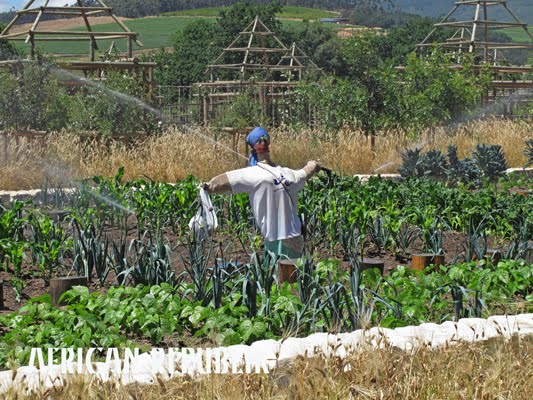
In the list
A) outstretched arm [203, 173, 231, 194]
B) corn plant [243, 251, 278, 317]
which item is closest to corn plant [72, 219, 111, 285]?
outstretched arm [203, 173, 231, 194]

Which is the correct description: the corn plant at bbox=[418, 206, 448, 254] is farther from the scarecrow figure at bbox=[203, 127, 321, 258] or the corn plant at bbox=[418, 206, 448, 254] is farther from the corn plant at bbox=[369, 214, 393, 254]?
the scarecrow figure at bbox=[203, 127, 321, 258]

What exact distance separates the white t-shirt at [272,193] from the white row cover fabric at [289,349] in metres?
2.00

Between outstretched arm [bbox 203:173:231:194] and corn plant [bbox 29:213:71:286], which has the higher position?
outstretched arm [bbox 203:173:231:194]

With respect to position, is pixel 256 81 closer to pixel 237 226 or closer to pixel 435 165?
pixel 435 165

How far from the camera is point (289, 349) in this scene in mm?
4551

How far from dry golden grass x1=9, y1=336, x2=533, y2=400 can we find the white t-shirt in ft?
8.47

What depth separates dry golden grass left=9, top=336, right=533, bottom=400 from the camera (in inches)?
150

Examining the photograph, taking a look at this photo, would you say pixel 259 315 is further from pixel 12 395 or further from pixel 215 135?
pixel 215 135

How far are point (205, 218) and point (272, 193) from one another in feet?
1.51

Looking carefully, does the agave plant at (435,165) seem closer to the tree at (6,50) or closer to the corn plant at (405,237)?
the corn plant at (405,237)

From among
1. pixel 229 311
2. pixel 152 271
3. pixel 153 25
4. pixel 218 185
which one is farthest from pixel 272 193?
pixel 153 25

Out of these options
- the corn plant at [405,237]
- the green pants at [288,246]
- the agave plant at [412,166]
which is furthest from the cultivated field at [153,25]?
the green pants at [288,246]

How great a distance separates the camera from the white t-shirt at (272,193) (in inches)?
271

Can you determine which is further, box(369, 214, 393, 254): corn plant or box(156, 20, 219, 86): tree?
box(156, 20, 219, 86): tree
